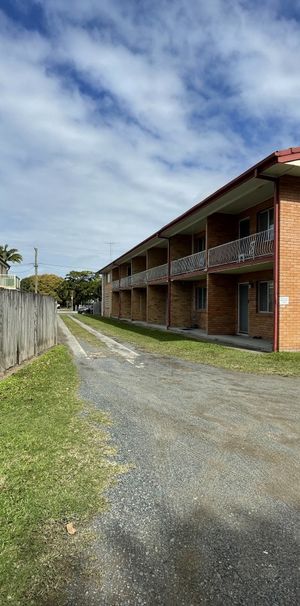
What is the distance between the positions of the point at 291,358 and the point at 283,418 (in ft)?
20.5

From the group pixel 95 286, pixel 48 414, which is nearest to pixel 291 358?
pixel 48 414

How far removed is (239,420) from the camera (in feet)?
17.9

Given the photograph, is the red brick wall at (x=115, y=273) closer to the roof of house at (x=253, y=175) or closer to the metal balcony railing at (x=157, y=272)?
the metal balcony railing at (x=157, y=272)

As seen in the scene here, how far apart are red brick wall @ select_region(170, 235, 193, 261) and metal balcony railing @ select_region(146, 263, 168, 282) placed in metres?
1.18

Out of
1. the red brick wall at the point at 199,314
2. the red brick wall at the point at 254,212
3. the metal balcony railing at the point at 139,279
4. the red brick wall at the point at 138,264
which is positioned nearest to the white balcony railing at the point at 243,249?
the red brick wall at the point at 254,212

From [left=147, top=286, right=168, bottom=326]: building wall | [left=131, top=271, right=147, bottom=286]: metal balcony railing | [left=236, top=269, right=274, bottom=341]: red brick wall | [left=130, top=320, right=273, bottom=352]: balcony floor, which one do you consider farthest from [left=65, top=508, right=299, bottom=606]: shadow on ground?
[left=131, top=271, right=147, bottom=286]: metal balcony railing

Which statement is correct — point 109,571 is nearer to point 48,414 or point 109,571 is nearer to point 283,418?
point 48,414

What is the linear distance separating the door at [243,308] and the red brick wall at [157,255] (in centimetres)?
1145

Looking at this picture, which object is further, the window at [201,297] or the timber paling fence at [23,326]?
the window at [201,297]

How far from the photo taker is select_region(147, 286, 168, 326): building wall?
91.1ft

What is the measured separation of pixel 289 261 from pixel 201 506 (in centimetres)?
1072

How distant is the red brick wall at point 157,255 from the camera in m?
28.9

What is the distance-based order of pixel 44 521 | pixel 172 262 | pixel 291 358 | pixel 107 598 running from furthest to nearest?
pixel 172 262 → pixel 291 358 → pixel 44 521 → pixel 107 598

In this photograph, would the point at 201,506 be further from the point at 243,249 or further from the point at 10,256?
the point at 10,256
